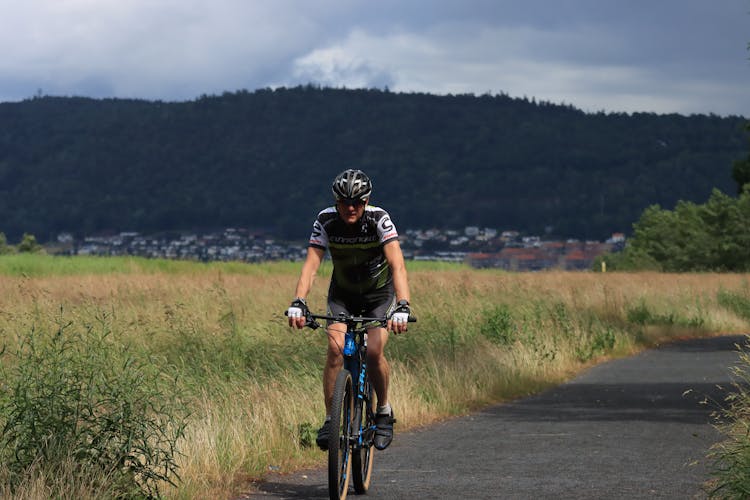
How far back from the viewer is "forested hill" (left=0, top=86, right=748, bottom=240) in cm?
14038

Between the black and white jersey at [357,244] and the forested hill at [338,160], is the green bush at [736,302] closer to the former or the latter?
the black and white jersey at [357,244]

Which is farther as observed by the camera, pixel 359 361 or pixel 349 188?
pixel 359 361

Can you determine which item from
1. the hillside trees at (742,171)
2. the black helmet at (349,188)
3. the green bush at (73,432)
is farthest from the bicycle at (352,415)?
the hillside trees at (742,171)

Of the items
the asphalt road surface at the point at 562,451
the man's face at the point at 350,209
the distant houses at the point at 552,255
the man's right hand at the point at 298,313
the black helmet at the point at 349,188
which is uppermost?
the black helmet at the point at 349,188

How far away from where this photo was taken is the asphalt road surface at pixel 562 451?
9148 millimetres

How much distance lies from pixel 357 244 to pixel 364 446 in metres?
1.44

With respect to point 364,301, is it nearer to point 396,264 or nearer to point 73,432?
point 396,264

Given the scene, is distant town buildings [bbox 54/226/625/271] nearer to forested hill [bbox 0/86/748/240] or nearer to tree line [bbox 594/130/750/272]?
forested hill [bbox 0/86/748/240]

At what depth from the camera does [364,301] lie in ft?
29.9

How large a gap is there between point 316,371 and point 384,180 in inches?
5284

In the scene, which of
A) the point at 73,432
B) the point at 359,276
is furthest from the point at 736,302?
the point at 73,432

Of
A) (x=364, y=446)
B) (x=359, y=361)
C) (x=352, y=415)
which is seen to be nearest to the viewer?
(x=352, y=415)

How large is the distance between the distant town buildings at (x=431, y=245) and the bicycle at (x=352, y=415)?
101883mm

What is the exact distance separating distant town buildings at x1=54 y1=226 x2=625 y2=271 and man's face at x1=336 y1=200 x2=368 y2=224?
102 meters
